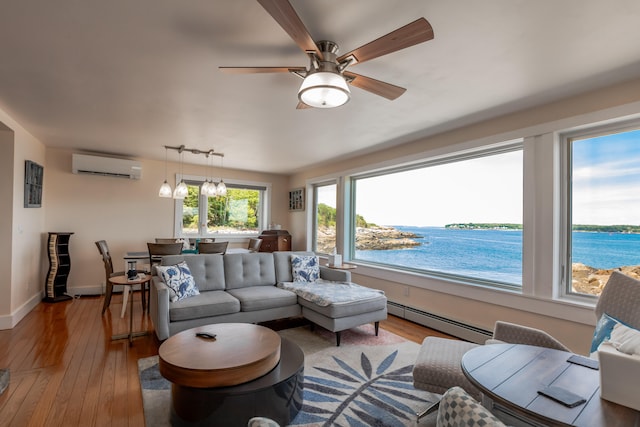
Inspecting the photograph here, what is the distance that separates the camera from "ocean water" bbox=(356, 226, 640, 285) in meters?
2.64

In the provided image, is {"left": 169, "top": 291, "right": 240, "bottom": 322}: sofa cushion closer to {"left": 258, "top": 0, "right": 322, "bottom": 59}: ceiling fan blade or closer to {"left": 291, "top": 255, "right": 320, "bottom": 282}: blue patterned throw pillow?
{"left": 291, "top": 255, "right": 320, "bottom": 282}: blue patterned throw pillow

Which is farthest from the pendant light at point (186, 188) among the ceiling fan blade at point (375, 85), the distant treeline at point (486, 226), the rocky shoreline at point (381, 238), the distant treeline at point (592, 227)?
the distant treeline at point (592, 227)

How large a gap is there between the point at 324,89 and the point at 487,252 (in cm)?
285

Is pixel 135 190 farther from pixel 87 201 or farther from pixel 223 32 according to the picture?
pixel 223 32

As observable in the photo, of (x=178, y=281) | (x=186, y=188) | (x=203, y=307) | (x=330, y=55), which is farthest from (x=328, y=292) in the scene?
(x=186, y=188)

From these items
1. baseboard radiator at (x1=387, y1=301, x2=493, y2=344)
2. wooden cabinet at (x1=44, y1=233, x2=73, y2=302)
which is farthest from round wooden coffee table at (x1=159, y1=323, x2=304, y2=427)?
wooden cabinet at (x1=44, y1=233, x2=73, y2=302)

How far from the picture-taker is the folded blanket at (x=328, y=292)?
129 inches

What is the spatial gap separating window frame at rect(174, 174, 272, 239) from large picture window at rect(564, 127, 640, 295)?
17.8 ft

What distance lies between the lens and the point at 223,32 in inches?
73.6

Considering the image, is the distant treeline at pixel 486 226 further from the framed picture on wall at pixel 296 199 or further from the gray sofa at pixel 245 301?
the framed picture on wall at pixel 296 199

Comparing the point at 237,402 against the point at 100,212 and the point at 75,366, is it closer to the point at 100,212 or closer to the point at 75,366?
the point at 75,366

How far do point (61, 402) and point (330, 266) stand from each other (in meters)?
2.84

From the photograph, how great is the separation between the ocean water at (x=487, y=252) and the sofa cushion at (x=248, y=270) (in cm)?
185

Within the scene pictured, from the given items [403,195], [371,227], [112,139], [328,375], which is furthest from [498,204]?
[112,139]
